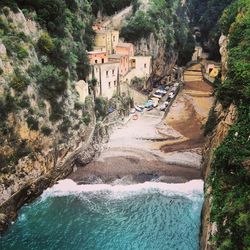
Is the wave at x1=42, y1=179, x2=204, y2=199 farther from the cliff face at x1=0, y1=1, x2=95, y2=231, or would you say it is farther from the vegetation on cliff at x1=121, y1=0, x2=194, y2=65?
the vegetation on cliff at x1=121, y1=0, x2=194, y2=65

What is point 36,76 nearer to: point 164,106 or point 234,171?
point 234,171

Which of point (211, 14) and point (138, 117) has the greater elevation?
point (211, 14)

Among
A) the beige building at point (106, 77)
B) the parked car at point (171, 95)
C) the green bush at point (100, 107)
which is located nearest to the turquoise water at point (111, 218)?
the green bush at point (100, 107)

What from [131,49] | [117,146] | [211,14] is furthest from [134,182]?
[211,14]

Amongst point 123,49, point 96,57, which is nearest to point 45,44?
point 96,57

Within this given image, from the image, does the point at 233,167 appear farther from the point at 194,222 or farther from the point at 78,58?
the point at 78,58

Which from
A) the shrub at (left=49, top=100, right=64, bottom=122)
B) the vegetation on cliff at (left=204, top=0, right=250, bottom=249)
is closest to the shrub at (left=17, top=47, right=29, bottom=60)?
the shrub at (left=49, top=100, right=64, bottom=122)
